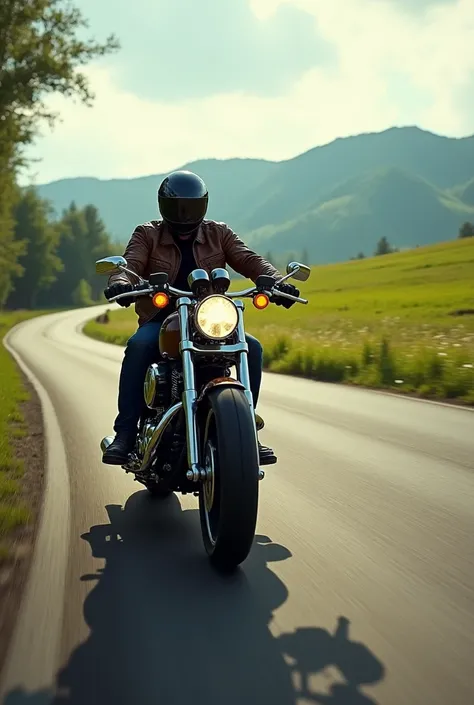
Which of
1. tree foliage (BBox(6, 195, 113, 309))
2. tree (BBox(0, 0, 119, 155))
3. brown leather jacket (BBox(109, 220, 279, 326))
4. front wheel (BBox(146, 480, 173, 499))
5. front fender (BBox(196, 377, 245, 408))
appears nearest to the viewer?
front fender (BBox(196, 377, 245, 408))

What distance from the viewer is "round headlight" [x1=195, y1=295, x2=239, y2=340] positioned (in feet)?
13.5

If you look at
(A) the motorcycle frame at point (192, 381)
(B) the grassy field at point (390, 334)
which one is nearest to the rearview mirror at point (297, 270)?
(A) the motorcycle frame at point (192, 381)

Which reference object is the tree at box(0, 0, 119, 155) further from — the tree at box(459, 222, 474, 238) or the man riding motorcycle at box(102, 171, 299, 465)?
the tree at box(459, 222, 474, 238)

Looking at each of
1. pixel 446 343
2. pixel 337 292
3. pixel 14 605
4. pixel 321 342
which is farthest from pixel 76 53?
pixel 337 292

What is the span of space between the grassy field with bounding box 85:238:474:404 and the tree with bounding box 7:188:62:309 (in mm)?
37255

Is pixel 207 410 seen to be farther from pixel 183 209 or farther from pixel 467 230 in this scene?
pixel 467 230

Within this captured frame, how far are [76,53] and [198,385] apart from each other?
2637 cm

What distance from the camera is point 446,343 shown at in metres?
17.3

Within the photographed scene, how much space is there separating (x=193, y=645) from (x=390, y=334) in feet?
64.6

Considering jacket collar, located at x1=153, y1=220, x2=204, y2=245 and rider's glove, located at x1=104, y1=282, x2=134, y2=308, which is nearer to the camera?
rider's glove, located at x1=104, y1=282, x2=134, y2=308

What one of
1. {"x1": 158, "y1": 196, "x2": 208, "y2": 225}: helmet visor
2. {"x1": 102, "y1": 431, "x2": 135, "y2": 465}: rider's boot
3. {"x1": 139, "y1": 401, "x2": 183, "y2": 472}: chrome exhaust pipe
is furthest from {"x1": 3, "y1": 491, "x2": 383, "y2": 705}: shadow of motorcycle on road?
{"x1": 158, "y1": 196, "x2": 208, "y2": 225}: helmet visor

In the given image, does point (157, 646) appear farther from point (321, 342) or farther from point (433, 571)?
point (321, 342)

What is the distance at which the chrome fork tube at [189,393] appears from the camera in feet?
13.2

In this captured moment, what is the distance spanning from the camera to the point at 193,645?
304 centimetres
